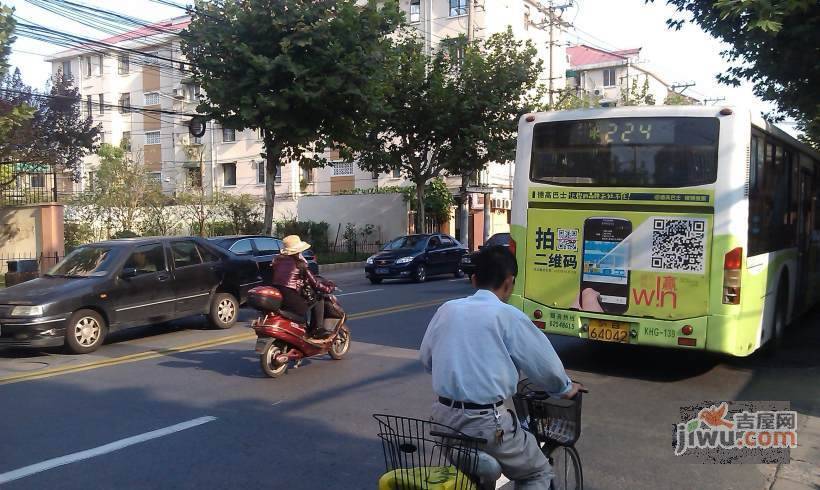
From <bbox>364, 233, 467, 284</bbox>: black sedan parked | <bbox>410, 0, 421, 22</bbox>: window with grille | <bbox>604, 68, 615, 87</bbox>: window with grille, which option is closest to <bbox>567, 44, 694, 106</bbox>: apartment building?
<bbox>604, 68, 615, 87</bbox>: window with grille

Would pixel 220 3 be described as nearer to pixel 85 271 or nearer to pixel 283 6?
pixel 283 6

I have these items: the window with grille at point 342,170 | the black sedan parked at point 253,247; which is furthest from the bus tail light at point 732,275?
the window with grille at point 342,170

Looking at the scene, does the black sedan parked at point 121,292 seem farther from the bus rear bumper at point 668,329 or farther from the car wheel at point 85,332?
the bus rear bumper at point 668,329

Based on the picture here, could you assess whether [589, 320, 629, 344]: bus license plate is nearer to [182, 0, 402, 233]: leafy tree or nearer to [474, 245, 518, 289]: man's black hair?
[474, 245, 518, 289]: man's black hair

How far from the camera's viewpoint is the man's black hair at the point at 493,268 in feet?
11.2

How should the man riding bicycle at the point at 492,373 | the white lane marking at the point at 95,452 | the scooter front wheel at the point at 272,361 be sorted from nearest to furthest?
the man riding bicycle at the point at 492,373
the white lane marking at the point at 95,452
the scooter front wheel at the point at 272,361

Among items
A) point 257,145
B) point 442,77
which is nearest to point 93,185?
point 257,145

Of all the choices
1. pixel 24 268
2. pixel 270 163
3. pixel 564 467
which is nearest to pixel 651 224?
pixel 564 467

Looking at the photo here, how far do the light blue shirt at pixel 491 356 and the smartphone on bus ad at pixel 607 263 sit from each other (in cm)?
510

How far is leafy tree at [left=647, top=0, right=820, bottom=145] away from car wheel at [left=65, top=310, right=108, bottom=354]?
9124mm

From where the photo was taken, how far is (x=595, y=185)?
8312 millimetres

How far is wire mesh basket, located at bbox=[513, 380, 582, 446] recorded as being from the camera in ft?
11.2

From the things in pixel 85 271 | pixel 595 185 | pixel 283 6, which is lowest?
pixel 85 271

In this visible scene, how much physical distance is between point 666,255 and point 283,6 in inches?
497
